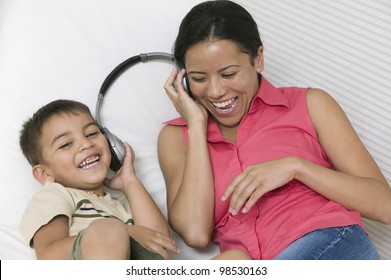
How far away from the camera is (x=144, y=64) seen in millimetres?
1824

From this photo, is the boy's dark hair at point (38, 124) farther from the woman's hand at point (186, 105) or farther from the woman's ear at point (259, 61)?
the woman's ear at point (259, 61)

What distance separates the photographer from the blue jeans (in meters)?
1.26

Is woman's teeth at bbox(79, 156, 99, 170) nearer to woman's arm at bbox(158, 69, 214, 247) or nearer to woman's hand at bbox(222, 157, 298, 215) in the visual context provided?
woman's arm at bbox(158, 69, 214, 247)

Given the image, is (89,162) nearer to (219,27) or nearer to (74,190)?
(74,190)

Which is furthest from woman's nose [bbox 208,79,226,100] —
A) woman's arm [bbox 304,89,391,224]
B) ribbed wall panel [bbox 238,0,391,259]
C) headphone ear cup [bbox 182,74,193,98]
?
ribbed wall panel [bbox 238,0,391,259]

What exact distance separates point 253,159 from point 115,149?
356 millimetres

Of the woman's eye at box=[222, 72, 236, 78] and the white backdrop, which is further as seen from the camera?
the white backdrop

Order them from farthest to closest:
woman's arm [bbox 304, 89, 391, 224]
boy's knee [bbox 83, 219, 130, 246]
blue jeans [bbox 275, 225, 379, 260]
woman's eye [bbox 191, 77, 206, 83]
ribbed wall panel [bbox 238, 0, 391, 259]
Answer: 1. ribbed wall panel [bbox 238, 0, 391, 259]
2. woman's eye [bbox 191, 77, 206, 83]
3. woman's arm [bbox 304, 89, 391, 224]
4. blue jeans [bbox 275, 225, 379, 260]
5. boy's knee [bbox 83, 219, 130, 246]

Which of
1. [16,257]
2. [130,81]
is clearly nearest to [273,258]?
[16,257]

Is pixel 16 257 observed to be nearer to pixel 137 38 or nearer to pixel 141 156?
pixel 141 156

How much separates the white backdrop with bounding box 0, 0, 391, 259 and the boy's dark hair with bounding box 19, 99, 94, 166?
0.08 meters

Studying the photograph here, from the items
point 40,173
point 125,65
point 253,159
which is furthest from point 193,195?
point 125,65

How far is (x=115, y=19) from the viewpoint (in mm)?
1862

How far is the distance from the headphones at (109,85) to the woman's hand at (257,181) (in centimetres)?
34
